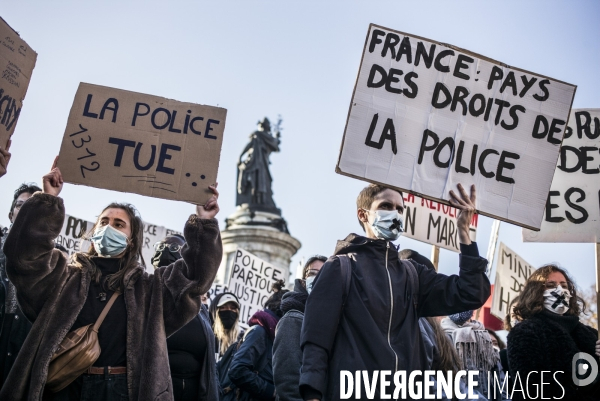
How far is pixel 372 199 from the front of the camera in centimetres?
400

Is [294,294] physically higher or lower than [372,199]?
lower

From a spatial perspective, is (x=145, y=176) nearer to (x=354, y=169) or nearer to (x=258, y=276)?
(x=354, y=169)

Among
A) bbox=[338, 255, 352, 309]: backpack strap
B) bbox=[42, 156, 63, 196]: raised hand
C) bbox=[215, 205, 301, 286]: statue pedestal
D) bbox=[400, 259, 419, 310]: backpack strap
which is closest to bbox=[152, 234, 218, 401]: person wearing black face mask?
bbox=[42, 156, 63, 196]: raised hand

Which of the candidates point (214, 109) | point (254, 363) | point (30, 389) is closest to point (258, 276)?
point (254, 363)

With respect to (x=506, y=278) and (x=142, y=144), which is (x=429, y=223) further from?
(x=142, y=144)

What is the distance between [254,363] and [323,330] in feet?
8.70

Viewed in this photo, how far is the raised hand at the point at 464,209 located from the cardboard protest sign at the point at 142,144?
1325 millimetres

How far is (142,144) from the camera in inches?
177

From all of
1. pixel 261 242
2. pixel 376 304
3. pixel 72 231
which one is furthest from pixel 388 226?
pixel 261 242

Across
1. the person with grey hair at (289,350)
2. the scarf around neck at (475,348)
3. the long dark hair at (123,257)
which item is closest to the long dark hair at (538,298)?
the scarf around neck at (475,348)

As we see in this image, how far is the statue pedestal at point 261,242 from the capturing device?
72.7ft

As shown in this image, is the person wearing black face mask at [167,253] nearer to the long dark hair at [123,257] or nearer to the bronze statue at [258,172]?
the long dark hair at [123,257]

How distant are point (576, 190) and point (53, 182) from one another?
12.2 feet
